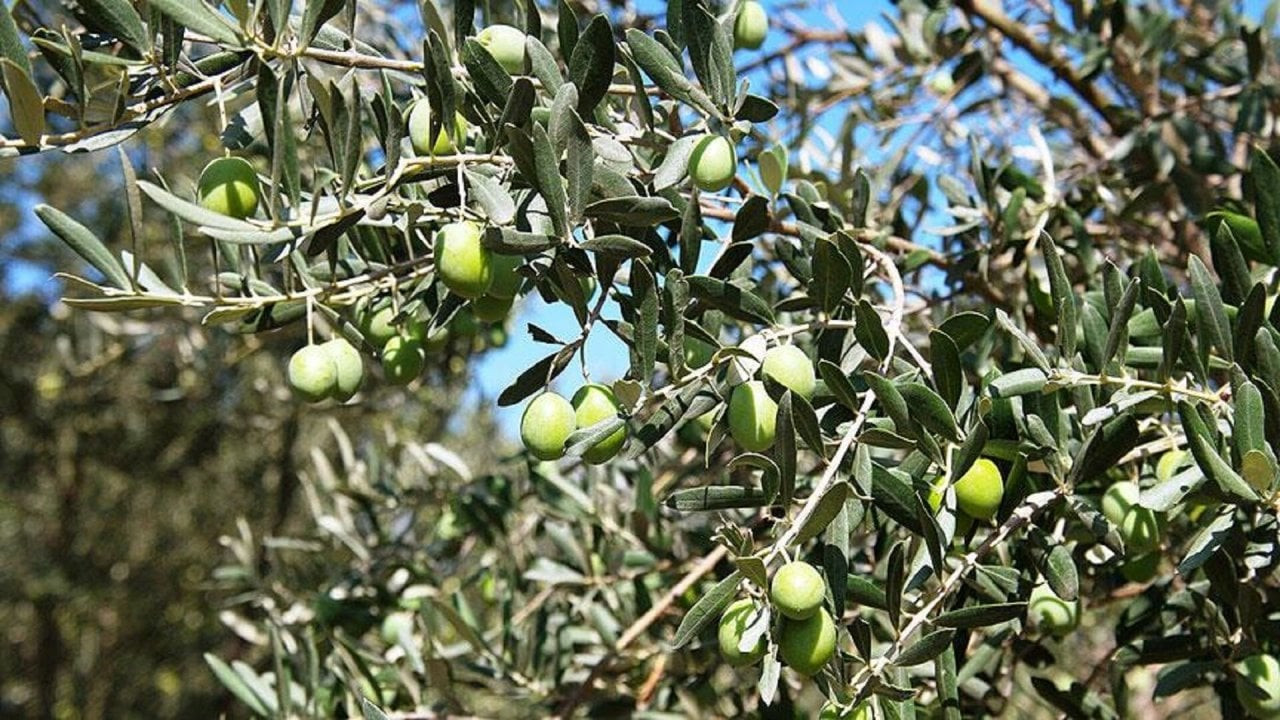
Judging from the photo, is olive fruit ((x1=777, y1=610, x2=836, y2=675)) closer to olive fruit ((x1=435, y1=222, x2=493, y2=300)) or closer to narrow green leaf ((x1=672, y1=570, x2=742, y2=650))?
narrow green leaf ((x1=672, y1=570, x2=742, y2=650))

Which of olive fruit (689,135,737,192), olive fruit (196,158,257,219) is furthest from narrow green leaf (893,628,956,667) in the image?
olive fruit (196,158,257,219)

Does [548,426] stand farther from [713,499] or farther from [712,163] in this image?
[712,163]

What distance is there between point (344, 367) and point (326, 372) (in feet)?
0.07

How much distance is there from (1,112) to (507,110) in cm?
598

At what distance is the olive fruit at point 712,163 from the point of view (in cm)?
109

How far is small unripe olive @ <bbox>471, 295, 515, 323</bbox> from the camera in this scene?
1.15 meters

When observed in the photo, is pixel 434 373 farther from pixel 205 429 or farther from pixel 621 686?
pixel 205 429

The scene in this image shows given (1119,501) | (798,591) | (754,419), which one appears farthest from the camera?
(1119,501)

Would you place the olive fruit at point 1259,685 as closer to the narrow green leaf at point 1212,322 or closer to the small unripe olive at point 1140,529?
the small unripe olive at point 1140,529

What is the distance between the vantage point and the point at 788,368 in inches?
41.5

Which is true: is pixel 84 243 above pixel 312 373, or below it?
above

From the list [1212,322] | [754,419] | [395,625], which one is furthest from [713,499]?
[395,625]

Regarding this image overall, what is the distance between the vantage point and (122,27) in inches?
39.3

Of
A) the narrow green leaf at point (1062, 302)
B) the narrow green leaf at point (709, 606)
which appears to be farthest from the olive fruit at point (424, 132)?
the narrow green leaf at point (1062, 302)
